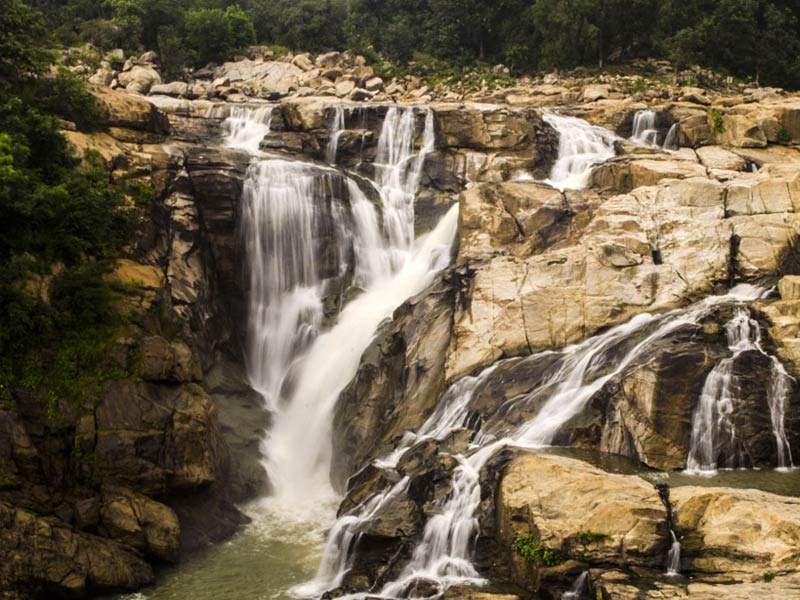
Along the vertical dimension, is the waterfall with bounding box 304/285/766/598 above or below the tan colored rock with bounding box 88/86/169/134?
below

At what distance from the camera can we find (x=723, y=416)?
58.9 feet

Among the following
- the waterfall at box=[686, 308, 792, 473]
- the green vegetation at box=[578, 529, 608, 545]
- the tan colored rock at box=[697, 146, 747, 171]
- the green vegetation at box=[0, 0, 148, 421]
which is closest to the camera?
the green vegetation at box=[578, 529, 608, 545]

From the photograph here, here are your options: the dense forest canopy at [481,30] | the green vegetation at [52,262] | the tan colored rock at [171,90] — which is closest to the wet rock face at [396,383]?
the green vegetation at [52,262]

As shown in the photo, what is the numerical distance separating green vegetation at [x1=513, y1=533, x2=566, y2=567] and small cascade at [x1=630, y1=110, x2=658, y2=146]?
1046 inches

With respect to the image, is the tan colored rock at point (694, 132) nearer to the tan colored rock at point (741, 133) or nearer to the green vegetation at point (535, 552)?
the tan colored rock at point (741, 133)

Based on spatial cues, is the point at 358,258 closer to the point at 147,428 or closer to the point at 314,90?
the point at 147,428

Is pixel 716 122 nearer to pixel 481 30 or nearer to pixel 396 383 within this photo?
pixel 396 383

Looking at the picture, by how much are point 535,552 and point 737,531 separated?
3593 mm

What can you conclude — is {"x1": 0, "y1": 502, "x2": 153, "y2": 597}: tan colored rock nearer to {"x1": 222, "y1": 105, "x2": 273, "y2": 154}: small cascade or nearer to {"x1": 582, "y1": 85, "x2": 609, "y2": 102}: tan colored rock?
{"x1": 222, "y1": 105, "x2": 273, "y2": 154}: small cascade

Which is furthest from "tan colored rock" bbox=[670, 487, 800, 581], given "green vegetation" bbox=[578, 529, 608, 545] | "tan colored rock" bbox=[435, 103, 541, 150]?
"tan colored rock" bbox=[435, 103, 541, 150]

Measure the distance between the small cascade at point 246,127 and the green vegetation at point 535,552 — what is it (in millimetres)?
27562

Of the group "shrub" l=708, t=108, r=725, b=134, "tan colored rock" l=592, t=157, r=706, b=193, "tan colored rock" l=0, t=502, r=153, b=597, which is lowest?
"tan colored rock" l=0, t=502, r=153, b=597

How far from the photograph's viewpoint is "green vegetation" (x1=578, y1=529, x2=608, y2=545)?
13773 millimetres

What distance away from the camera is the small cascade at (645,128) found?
36531 mm
